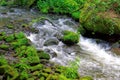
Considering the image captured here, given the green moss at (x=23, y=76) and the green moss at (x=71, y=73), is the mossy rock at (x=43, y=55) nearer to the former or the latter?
the green moss at (x=71, y=73)

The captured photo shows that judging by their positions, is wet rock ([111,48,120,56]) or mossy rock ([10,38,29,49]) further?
wet rock ([111,48,120,56])

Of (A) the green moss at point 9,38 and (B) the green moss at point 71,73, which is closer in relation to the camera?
(B) the green moss at point 71,73

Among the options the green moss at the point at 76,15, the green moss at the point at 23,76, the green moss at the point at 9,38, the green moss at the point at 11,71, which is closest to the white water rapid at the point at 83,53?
the green moss at the point at 9,38

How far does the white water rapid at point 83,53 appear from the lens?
10.4 metres

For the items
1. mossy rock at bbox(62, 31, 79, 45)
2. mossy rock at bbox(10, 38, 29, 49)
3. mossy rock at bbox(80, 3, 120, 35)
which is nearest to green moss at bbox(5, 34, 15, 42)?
mossy rock at bbox(10, 38, 29, 49)

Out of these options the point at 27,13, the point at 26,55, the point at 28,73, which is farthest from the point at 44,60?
the point at 27,13

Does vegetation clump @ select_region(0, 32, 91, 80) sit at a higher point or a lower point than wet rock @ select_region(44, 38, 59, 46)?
higher

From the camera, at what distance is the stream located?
10.5m

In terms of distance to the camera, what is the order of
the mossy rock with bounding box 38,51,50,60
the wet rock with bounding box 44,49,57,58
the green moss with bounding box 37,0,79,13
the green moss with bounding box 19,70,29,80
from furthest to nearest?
the green moss with bounding box 37,0,79,13 → the wet rock with bounding box 44,49,57,58 → the mossy rock with bounding box 38,51,50,60 → the green moss with bounding box 19,70,29,80

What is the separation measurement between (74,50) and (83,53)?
53 cm

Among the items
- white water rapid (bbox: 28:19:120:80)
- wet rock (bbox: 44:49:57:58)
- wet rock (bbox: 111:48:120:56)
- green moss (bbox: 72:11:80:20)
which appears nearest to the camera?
white water rapid (bbox: 28:19:120:80)

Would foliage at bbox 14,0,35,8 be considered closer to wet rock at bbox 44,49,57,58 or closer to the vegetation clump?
wet rock at bbox 44,49,57,58

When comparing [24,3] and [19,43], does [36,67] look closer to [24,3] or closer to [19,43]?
[19,43]

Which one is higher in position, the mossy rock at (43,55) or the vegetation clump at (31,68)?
the vegetation clump at (31,68)
